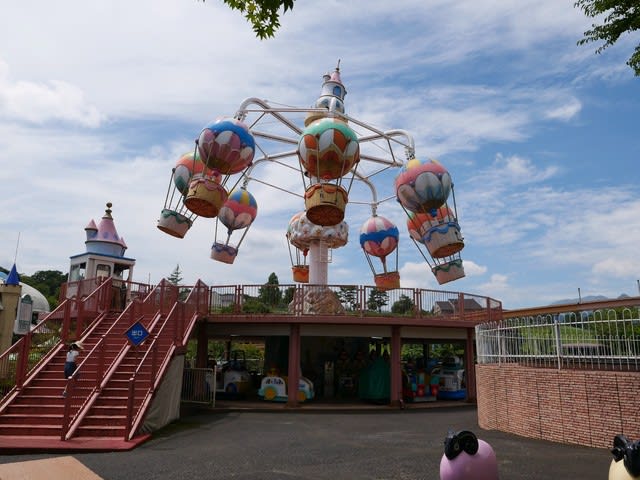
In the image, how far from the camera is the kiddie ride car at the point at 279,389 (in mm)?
17422

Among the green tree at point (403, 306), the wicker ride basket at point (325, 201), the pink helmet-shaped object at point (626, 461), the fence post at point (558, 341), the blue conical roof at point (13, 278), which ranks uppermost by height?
the wicker ride basket at point (325, 201)

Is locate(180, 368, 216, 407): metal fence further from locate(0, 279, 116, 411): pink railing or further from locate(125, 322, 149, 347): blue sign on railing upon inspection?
locate(125, 322, 149, 347): blue sign on railing

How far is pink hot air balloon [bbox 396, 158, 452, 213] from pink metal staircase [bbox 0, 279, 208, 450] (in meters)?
8.38

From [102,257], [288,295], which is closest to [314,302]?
[288,295]

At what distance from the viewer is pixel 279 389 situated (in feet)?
57.3

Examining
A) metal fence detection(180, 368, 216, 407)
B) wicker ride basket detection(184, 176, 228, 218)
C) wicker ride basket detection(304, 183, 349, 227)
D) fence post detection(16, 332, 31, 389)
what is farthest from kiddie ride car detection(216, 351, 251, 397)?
fence post detection(16, 332, 31, 389)

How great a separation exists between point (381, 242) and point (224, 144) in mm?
8500

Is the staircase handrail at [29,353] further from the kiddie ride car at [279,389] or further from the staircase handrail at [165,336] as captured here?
the kiddie ride car at [279,389]

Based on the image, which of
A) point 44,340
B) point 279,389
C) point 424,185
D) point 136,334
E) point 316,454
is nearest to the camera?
point 316,454

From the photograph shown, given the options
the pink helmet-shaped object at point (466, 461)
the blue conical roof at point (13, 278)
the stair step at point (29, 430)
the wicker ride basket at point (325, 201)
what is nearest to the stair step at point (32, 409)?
the stair step at point (29, 430)

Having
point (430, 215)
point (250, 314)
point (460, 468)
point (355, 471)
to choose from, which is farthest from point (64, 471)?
point (430, 215)

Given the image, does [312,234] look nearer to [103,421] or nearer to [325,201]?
[325,201]

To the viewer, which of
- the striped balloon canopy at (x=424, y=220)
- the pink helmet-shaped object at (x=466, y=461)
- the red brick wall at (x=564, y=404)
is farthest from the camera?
the striped balloon canopy at (x=424, y=220)

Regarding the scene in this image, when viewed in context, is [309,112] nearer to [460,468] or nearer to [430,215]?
[430,215]
